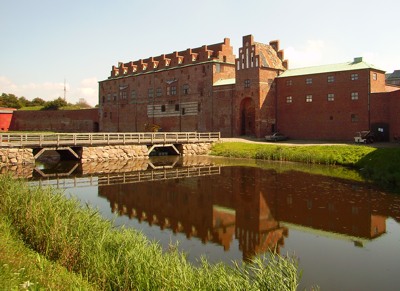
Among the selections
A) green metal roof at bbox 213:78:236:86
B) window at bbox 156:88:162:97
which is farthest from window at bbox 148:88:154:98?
green metal roof at bbox 213:78:236:86

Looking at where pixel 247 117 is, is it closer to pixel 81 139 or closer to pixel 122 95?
pixel 81 139

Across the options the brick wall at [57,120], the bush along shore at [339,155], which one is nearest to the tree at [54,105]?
the brick wall at [57,120]

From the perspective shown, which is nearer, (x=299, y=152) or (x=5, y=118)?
(x=299, y=152)

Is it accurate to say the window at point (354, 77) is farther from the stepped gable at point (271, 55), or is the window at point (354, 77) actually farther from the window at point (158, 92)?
the window at point (158, 92)

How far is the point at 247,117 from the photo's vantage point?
140 ft

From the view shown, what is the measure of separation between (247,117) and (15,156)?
24.3 m

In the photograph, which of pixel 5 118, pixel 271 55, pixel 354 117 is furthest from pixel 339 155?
pixel 5 118

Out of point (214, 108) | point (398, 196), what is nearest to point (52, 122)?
point (214, 108)

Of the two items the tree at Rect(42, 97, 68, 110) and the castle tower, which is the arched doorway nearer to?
the castle tower

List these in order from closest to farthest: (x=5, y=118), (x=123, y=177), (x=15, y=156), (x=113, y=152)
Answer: (x=123, y=177) → (x=15, y=156) → (x=113, y=152) → (x=5, y=118)

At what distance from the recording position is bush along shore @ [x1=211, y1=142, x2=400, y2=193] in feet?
68.8

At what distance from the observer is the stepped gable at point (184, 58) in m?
47.0

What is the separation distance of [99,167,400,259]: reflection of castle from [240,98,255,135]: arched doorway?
21.2m

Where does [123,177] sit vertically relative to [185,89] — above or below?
below
